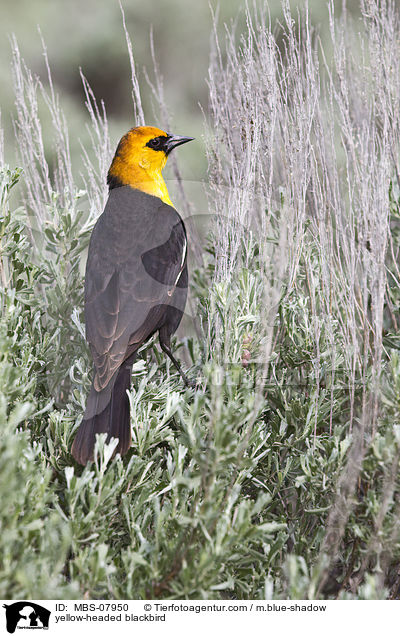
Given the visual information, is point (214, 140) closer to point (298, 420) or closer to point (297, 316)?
point (297, 316)

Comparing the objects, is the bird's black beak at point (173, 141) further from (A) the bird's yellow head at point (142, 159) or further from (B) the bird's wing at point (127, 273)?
(B) the bird's wing at point (127, 273)

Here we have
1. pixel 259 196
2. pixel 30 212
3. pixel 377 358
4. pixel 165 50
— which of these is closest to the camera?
pixel 377 358

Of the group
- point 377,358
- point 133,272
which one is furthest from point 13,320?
point 377,358

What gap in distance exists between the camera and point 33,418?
7.14 feet

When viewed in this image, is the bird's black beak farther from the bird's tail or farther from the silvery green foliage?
the bird's tail

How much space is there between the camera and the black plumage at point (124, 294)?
207 centimetres

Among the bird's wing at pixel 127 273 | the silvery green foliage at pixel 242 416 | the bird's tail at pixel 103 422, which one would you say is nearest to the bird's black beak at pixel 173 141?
the silvery green foliage at pixel 242 416

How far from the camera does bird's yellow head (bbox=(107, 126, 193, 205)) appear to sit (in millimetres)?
2926

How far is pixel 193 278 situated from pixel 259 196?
0.81 meters
